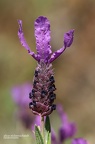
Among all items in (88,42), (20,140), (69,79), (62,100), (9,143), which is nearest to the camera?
(20,140)

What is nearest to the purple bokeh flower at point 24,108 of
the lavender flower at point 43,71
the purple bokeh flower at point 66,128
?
the purple bokeh flower at point 66,128

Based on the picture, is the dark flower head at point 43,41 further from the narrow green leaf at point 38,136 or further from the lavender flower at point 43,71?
the narrow green leaf at point 38,136

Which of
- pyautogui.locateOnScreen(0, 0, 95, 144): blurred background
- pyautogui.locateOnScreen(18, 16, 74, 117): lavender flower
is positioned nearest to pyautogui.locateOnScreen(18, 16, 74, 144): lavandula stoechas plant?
pyautogui.locateOnScreen(18, 16, 74, 117): lavender flower

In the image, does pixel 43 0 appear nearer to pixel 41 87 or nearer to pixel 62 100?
pixel 62 100

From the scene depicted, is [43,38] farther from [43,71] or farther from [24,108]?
[24,108]

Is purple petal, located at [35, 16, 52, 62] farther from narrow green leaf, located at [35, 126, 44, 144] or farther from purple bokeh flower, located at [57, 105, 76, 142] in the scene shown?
purple bokeh flower, located at [57, 105, 76, 142]

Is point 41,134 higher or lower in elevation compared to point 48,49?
lower

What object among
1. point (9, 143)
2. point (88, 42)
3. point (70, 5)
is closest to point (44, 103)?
point (9, 143)
